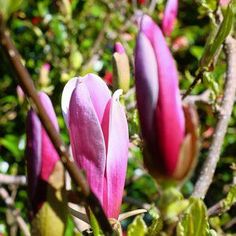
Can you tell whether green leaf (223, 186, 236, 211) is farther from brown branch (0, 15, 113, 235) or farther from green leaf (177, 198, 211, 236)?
brown branch (0, 15, 113, 235)

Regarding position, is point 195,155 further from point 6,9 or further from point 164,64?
point 6,9

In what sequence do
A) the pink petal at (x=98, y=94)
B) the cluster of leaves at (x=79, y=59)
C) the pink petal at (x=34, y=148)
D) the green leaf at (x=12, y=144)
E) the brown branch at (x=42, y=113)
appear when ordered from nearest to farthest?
the brown branch at (x=42, y=113), the pink petal at (x=34, y=148), the pink petal at (x=98, y=94), the cluster of leaves at (x=79, y=59), the green leaf at (x=12, y=144)

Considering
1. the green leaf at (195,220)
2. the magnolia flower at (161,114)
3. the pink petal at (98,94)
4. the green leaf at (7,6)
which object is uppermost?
the green leaf at (7,6)

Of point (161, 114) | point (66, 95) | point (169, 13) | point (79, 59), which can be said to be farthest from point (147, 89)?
point (79, 59)

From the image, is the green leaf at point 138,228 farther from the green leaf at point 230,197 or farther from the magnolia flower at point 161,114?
the green leaf at point 230,197

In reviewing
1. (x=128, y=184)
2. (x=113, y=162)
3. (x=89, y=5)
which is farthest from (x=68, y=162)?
(x=89, y=5)

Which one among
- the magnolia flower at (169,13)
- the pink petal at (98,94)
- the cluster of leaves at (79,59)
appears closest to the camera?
the pink petal at (98,94)

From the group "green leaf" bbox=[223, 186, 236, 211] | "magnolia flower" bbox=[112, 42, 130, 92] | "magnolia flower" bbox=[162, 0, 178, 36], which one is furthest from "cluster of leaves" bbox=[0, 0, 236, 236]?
"green leaf" bbox=[223, 186, 236, 211]

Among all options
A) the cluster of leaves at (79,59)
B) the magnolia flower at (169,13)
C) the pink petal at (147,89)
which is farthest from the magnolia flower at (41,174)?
the cluster of leaves at (79,59)
